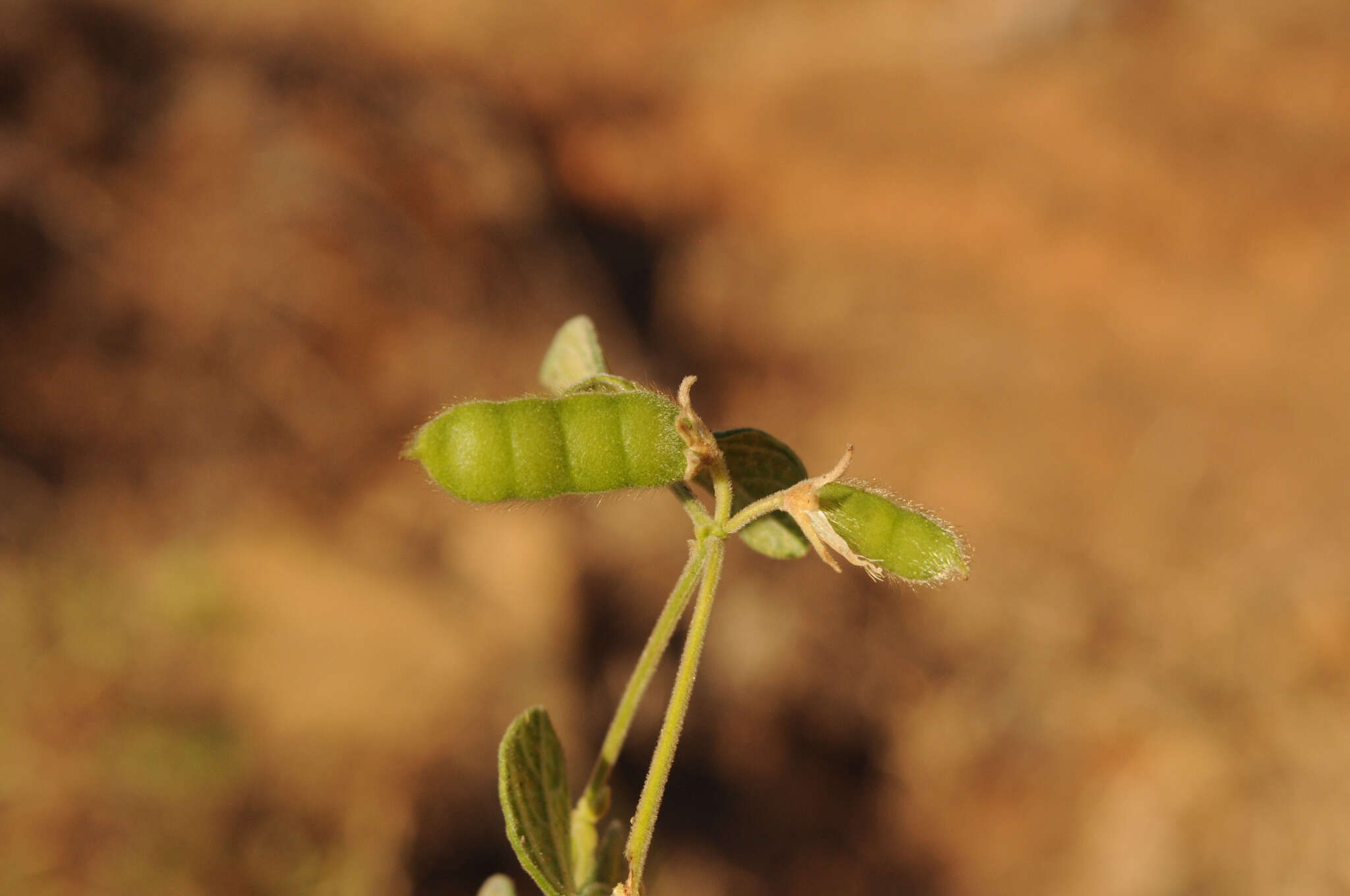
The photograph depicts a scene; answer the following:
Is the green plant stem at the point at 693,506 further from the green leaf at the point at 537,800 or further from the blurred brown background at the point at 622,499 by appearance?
the blurred brown background at the point at 622,499

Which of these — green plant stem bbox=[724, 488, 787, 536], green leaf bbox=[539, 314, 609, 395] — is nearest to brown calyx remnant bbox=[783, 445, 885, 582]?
green plant stem bbox=[724, 488, 787, 536]

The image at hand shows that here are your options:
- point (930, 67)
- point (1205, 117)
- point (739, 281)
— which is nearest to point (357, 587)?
point (739, 281)

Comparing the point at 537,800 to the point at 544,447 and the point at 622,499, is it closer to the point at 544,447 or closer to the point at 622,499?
the point at 544,447

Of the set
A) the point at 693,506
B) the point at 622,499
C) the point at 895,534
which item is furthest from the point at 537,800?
the point at 622,499

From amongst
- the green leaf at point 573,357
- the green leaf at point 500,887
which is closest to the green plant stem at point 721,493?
the green leaf at point 573,357

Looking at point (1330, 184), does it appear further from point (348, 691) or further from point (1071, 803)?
point (348, 691)
